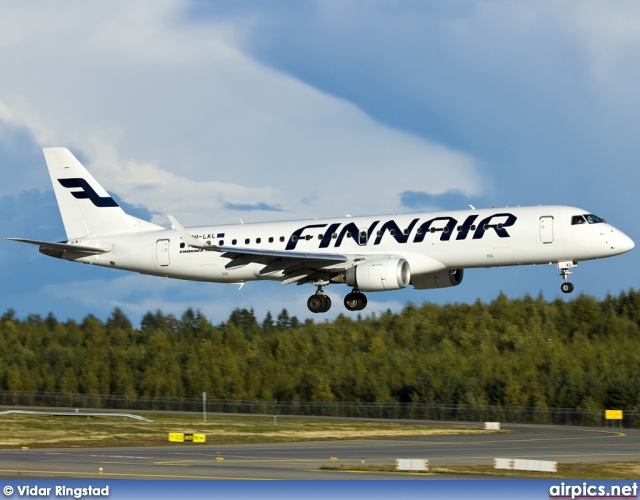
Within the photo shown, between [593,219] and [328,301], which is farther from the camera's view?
[328,301]

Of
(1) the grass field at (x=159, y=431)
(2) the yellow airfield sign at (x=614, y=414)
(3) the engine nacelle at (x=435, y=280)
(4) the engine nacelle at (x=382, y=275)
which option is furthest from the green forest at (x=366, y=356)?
(4) the engine nacelle at (x=382, y=275)

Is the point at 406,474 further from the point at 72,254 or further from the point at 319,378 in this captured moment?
the point at 319,378

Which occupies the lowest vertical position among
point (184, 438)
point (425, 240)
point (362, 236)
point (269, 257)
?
point (184, 438)

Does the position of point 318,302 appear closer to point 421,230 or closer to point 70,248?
point 421,230

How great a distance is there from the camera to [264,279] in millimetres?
52281

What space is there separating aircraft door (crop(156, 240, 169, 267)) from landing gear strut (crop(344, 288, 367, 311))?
959cm

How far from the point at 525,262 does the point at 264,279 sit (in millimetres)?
12894

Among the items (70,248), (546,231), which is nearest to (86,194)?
Answer: (70,248)

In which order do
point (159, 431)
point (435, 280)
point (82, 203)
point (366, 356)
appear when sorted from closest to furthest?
point (435, 280), point (159, 431), point (82, 203), point (366, 356)

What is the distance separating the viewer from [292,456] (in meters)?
38.4

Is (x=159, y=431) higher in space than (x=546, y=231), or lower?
lower

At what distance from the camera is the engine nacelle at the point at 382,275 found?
1838 inches

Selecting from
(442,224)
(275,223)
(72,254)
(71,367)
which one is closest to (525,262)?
(442,224)

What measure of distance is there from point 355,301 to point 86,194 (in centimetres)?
1719
